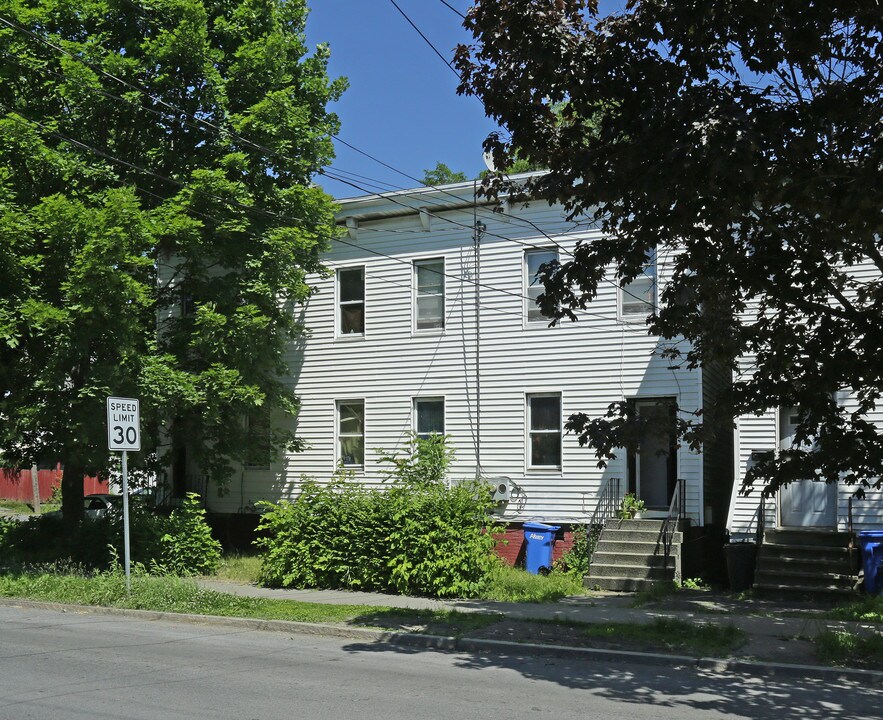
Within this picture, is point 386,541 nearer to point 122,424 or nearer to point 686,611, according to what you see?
point 122,424

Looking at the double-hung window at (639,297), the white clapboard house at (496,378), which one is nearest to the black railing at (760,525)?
the white clapboard house at (496,378)

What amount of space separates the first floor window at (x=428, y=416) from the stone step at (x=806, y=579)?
25.8 ft

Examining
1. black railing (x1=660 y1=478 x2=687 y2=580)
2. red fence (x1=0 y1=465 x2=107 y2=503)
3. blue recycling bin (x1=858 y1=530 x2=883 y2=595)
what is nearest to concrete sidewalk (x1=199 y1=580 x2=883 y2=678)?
black railing (x1=660 y1=478 x2=687 y2=580)

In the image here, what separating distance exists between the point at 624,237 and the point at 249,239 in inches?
395

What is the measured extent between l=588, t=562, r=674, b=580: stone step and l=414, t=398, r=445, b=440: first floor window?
5647mm

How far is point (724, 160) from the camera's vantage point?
26.8ft

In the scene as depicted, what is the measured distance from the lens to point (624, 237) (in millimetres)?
10992

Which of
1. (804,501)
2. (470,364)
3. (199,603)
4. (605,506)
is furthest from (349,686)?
(470,364)

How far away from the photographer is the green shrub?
17.9 metres

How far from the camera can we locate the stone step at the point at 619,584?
1614cm

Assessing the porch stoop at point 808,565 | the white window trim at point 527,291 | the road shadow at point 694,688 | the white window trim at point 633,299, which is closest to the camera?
the road shadow at point 694,688

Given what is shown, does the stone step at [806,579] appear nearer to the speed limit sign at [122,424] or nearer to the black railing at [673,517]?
the black railing at [673,517]

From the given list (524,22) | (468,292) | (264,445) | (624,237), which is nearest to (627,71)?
(524,22)

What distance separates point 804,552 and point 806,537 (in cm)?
43
